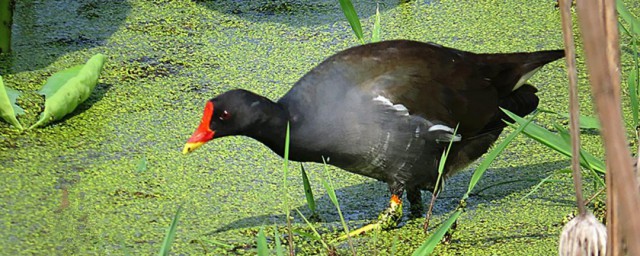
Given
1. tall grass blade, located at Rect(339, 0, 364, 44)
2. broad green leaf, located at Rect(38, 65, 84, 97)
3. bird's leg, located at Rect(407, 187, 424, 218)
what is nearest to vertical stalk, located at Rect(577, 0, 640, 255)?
tall grass blade, located at Rect(339, 0, 364, 44)

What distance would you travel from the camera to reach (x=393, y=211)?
204cm

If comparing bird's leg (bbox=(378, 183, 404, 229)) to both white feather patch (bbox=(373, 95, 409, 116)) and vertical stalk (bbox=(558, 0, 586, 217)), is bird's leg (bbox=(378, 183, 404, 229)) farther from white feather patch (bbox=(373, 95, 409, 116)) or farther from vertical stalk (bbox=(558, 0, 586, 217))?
vertical stalk (bbox=(558, 0, 586, 217))

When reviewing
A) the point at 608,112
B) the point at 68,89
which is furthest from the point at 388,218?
the point at 608,112

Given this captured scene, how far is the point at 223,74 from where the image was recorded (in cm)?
274

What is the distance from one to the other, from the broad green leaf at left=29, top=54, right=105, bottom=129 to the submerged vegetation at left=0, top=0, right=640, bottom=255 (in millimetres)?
15

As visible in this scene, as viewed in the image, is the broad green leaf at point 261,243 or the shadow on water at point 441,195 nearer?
the broad green leaf at point 261,243

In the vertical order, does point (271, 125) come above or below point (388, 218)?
above

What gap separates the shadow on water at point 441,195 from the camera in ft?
6.97

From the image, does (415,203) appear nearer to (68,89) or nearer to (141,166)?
(141,166)

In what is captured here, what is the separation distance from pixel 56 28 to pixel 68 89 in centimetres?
59

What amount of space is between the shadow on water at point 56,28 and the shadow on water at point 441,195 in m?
1.04

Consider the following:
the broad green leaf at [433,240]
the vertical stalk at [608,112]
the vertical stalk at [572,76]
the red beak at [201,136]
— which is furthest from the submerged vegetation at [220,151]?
the vertical stalk at [608,112]

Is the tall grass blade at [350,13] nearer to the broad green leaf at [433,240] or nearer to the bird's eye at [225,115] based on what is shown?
the bird's eye at [225,115]

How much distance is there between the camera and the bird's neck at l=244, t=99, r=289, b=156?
1.91m
